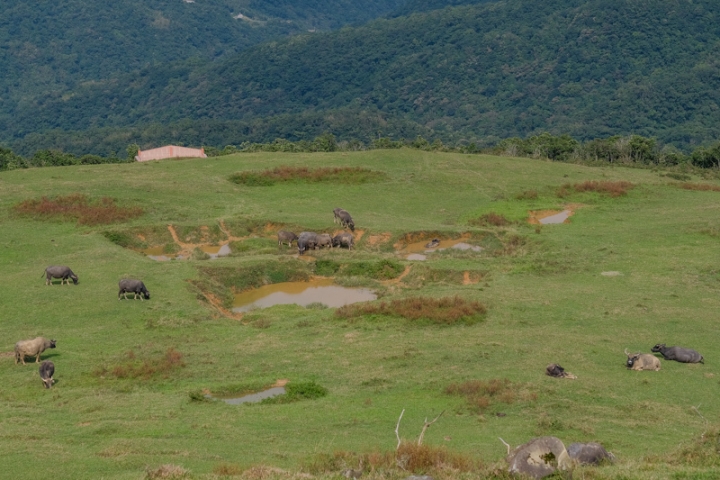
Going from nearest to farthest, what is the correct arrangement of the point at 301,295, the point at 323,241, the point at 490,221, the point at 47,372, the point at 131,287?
the point at 47,372 < the point at 131,287 < the point at 301,295 < the point at 323,241 < the point at 490,221

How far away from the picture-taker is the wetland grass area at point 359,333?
1755 cm

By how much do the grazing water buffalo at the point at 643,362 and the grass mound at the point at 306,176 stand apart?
116 feet

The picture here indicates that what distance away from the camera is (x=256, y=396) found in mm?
22375

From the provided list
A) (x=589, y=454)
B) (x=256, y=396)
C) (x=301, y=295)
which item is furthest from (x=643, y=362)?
(x=301, y=295)

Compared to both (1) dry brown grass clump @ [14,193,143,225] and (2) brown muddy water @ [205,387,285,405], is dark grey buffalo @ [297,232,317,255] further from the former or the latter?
(2) brown muddy water @ [205,387,285,405]

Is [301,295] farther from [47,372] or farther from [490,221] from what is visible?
[490,221]

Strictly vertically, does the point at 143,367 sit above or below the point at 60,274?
below

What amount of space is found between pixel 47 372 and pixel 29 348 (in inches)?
86.7

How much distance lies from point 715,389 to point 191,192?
36.8 metres

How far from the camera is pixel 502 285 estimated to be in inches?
1337

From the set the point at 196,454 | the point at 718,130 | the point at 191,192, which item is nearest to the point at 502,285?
the point at 196,454

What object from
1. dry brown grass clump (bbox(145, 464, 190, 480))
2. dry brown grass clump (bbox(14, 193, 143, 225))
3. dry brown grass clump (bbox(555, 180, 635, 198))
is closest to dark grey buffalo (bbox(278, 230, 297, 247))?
dry brown grass clump (bbox(14, 193, 143, 225))

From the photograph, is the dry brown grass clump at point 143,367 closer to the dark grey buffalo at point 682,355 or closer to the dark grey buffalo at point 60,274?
the dark grey buffalo at point 60,274

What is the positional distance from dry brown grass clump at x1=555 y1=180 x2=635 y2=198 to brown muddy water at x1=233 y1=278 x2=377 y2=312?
2283 cm
